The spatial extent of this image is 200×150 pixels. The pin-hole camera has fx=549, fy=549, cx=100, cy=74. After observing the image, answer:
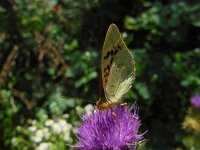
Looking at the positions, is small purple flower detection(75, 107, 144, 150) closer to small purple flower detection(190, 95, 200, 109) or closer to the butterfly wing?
the butterfly wing

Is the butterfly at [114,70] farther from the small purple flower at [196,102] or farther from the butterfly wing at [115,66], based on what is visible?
the small purple flower at [196,102]

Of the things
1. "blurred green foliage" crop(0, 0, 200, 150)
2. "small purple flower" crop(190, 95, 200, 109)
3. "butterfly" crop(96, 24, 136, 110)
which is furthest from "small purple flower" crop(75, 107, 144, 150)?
"small purple flower" crop(190, 95, 200, 109)

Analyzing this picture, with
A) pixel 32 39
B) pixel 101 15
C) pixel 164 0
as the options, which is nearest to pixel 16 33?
pixel 32 39

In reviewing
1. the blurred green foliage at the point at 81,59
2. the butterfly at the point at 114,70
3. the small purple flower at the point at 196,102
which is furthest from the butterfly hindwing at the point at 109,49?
the small purple flower at the point at 196,102

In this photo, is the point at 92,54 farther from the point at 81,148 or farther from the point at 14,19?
the point at 81,148

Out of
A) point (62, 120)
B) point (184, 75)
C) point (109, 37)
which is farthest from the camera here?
point (184, 75)

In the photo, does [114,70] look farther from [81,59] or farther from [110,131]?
[81,59]
